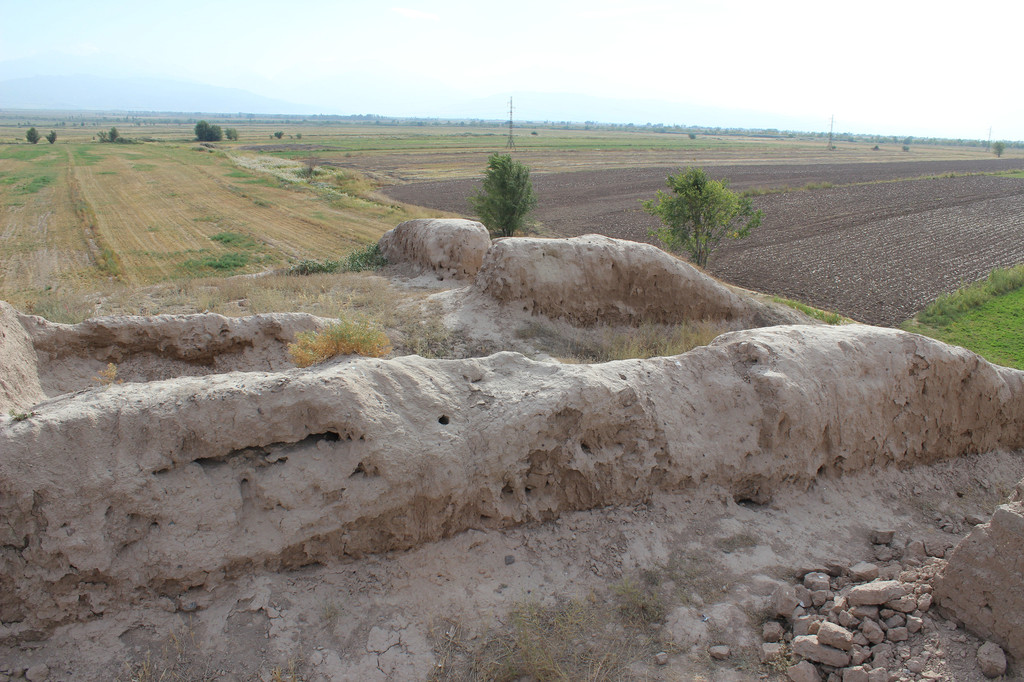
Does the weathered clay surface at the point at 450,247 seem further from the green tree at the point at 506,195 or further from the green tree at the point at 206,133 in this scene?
the green tree at the point at 206,133

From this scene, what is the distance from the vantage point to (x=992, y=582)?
502cm

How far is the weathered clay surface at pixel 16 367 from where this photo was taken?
6.52 metres

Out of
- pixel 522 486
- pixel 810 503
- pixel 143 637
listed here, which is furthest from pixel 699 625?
pixel 143 637

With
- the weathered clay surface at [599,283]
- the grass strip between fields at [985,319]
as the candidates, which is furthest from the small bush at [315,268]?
the grass strip between fields at [985,319]

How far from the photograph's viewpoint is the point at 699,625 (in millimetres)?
5391

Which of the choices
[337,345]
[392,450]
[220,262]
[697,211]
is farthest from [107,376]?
[697,211]

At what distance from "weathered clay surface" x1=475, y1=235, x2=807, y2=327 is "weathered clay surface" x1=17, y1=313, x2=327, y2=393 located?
463 cm

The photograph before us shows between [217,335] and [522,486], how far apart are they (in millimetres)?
5602

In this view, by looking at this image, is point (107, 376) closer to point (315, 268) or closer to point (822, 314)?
point (315, 268)

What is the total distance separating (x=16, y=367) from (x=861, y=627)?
371 inches

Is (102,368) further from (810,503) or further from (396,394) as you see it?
(810,503)

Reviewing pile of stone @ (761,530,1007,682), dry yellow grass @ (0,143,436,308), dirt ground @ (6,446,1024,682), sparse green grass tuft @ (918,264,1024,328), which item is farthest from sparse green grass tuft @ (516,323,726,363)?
dry yellow grass @ (0,143,436,308)

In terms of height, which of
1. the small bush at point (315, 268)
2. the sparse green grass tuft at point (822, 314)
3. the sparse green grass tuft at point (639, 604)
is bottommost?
the sparse green grass tuft at point (639, 604)

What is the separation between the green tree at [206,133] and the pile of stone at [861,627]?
10250 centimetres
